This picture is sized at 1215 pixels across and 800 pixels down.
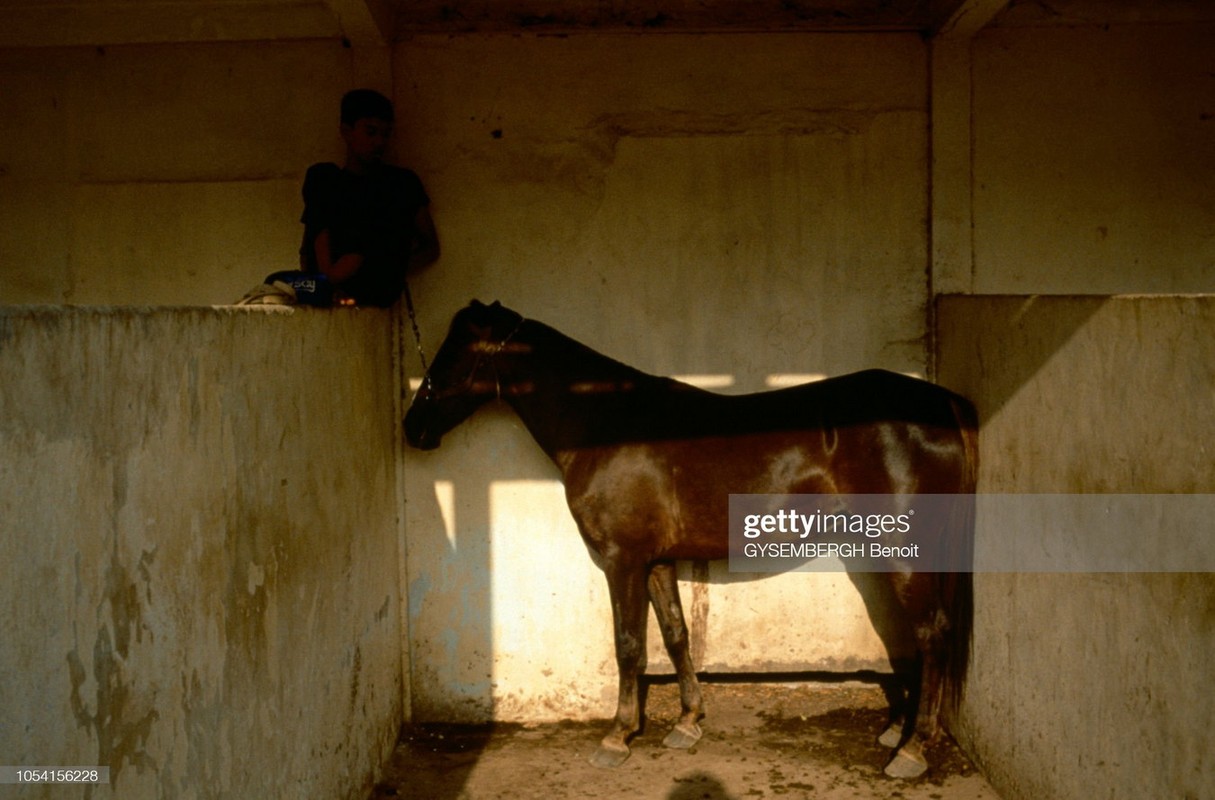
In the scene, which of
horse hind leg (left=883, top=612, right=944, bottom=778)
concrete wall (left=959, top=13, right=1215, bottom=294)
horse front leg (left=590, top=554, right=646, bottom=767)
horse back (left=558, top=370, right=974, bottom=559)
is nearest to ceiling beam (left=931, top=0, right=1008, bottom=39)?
concrete wall (left=959, top=13, right=1215, bottom=294)

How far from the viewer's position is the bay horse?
4102 millimetres

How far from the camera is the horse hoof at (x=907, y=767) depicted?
4117mm

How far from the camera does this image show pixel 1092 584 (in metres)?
3.15

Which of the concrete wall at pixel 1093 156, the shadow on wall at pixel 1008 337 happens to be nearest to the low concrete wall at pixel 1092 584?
the shadow on wall at pixel 1008 337

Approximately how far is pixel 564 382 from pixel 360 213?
1114 mm

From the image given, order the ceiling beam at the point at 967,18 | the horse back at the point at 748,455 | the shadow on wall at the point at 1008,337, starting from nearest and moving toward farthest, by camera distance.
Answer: the shadow on wall at the point at 1008,337 < the horse back at the point at 748,455 < the ceiling beam at the point at 967,18

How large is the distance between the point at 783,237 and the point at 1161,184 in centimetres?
175

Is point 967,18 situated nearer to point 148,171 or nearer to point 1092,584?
point 1092,584

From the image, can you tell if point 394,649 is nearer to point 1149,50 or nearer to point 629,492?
point 629,492

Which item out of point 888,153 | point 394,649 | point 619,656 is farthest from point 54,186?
point 888,153

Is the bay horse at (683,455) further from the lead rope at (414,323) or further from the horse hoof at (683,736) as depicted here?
the lead rope at (414,323)

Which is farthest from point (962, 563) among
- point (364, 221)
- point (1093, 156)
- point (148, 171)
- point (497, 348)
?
point (148, 171)

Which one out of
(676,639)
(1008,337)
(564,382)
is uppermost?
(1008,337)

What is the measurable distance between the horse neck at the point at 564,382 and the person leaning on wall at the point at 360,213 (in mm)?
634
